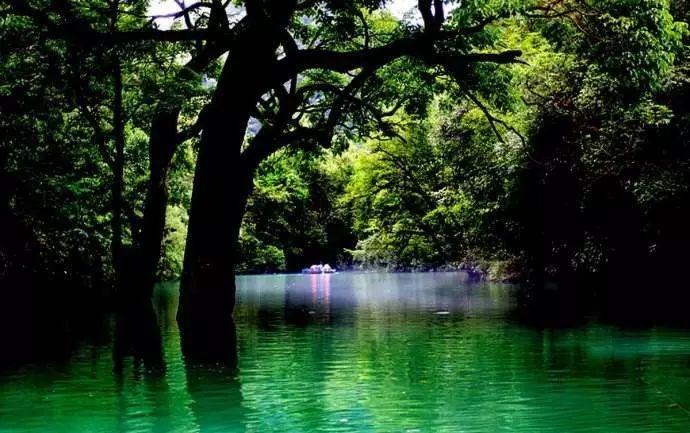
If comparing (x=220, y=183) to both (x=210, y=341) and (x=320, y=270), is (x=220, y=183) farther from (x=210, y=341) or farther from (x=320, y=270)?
(x=320, y=270)

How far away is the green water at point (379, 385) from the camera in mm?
7652

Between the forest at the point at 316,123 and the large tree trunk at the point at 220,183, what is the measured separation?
0.14 ft

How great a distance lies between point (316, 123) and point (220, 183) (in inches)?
283

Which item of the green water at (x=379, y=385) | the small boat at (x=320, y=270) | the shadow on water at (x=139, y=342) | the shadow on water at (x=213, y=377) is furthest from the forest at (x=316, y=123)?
the small boat at (x=320, y=270)

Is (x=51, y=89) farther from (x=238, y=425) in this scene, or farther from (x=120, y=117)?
(x=238, y=425)

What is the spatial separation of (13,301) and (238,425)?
25.1 metres

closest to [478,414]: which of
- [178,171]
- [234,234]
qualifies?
[234,234]

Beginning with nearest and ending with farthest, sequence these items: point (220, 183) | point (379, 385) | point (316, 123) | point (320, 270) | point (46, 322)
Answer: point (379, 385) → point (220, 183) → point (46, 322) → point (316, 123) → point (320, 270)

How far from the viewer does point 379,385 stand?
9805mm

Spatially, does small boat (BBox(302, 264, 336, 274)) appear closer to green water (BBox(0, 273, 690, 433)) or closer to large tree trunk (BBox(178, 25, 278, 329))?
large tree trunk (BBox(178, 25, 278, 329))

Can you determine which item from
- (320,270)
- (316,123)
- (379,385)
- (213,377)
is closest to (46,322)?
(316,123)

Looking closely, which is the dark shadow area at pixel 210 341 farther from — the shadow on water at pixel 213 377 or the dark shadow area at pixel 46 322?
the dark shadow area at pixel 46 322

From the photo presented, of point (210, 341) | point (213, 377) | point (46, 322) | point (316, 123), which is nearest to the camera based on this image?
point (213, 377)

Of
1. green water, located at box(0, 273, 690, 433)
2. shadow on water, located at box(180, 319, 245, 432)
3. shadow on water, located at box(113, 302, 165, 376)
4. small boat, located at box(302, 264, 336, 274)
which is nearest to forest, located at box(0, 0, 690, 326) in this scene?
shadow on water, located at box(113, 302, 165, 376)
